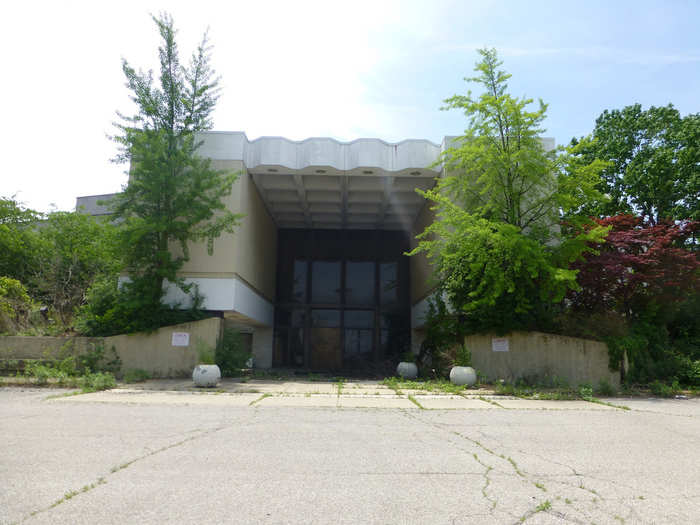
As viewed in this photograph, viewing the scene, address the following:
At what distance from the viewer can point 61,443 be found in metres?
5.57

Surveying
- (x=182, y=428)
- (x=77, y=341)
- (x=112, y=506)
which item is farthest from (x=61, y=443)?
(x=77, y=341)

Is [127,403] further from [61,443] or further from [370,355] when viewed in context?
[370,355]

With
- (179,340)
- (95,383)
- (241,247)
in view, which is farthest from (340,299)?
(95,383)

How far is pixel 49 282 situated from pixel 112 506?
70.5 feet

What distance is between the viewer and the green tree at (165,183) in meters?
15.9

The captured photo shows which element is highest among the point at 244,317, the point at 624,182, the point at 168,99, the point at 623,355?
the point at 168,99

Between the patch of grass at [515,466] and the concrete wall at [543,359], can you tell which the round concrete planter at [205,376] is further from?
the patch of grass at [515,466]

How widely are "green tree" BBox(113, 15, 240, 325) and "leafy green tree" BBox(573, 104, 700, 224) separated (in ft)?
50.7

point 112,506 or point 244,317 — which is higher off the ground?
point 244,317

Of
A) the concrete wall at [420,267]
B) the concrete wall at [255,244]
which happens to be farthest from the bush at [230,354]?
the concrete wall at [420,267]

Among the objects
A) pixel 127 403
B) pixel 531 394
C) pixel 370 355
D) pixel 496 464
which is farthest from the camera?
pixel 370 355

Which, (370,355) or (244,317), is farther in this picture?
(370,355)

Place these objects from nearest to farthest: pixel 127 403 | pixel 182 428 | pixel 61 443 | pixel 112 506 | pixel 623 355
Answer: pixel 112 506 → pixel 61 443 → pixel 182 428 → pixel 127 403 → pixel 623 355

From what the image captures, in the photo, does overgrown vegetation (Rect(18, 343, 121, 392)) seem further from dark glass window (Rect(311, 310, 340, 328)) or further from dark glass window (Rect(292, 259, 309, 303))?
dark glass window (Rect(311, 310, 340, 328))
